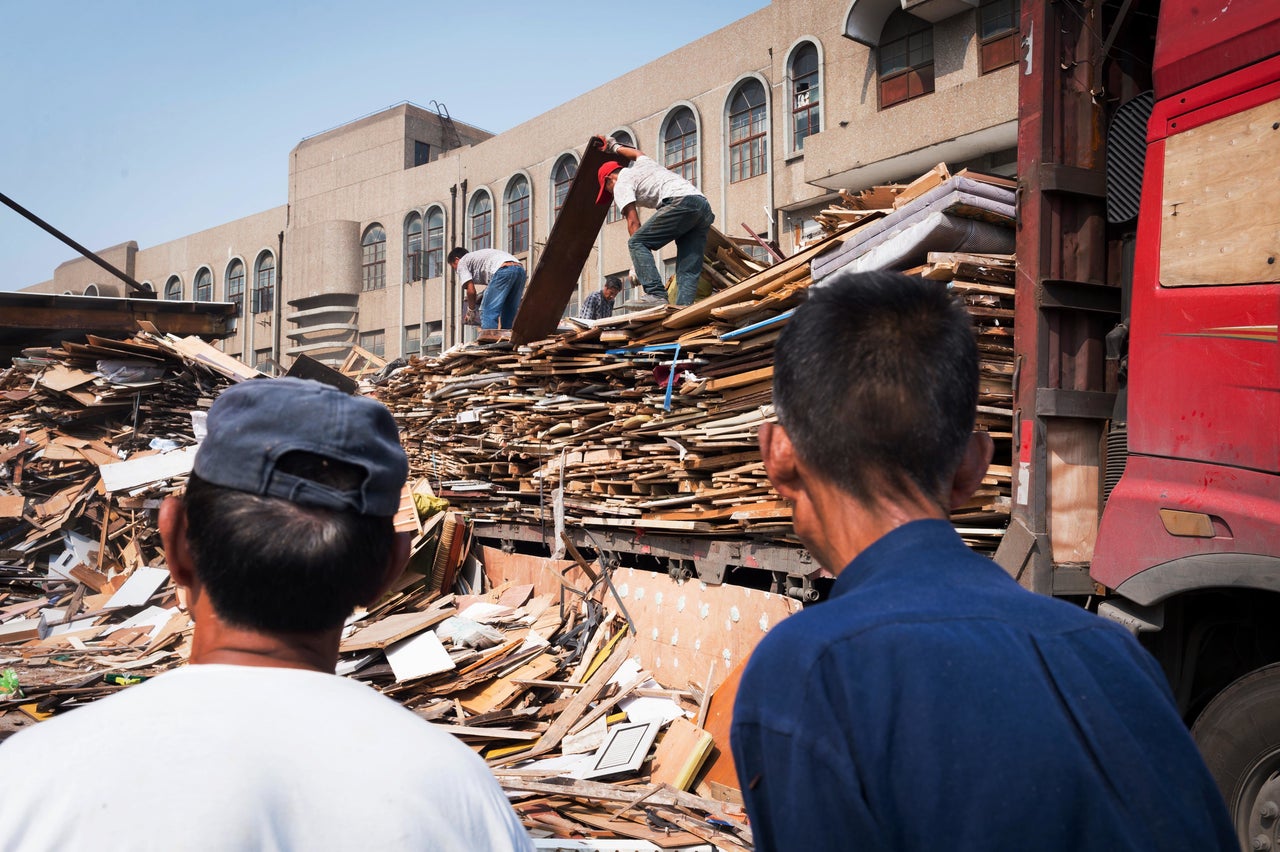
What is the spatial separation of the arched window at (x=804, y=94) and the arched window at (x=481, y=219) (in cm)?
1265

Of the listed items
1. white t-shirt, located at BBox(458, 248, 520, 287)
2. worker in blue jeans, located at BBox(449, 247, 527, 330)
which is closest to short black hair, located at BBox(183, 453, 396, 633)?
worker in blue jeans, located at BBox(449, 247, 527, 330)

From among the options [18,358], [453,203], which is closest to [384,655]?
[18,358]

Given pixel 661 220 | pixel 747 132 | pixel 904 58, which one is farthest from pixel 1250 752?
pixel 747 132

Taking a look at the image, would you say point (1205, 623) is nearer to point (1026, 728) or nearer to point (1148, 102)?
point (1148, 102)

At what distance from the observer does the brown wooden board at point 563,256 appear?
8.40 meters

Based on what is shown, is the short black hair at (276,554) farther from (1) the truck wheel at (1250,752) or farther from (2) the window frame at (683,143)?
(2) the window frame at (683,143)

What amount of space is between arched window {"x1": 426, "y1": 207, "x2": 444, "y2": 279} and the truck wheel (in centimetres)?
3236

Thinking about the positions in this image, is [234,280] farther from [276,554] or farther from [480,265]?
[276,554]

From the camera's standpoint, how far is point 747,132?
23375 mm

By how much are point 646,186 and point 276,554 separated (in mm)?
7058

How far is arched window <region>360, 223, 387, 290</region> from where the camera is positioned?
3644 cm

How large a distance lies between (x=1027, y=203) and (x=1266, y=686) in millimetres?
2174

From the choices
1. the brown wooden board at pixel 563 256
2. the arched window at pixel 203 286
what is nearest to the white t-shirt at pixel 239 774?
the brown wooden board at pixel 563 256

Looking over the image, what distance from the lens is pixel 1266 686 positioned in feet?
11.0
